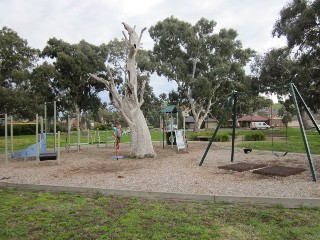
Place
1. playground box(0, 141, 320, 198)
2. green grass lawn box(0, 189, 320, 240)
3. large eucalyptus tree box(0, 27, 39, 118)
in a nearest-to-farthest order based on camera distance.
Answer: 1. green grass lawn box(0, 189, 320, 240)
2. playground box(0, 141, 320, 198)
3. large eucalyptus tree box(0, 27, 39, 118)

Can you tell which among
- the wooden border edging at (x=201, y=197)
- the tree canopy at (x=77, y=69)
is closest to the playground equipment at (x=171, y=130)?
the wooden border edging at (x=201, y=197)

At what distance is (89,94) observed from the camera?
1407 inches

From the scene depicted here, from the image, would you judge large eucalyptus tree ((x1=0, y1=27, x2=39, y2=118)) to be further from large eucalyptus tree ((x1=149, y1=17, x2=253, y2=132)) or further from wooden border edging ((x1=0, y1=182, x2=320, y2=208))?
wooden border edging ((x1=0, y1=182, x2=320, y2=208))

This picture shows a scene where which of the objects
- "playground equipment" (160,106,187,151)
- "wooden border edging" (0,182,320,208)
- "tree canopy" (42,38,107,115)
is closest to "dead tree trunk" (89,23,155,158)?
"playground equipment" (160,106,187,151)

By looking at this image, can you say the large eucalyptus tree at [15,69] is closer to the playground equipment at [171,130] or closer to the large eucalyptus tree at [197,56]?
the large eucalyptus tree at [197,56]

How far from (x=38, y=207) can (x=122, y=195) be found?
168 cm

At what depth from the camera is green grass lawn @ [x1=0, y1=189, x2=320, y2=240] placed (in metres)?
4.16

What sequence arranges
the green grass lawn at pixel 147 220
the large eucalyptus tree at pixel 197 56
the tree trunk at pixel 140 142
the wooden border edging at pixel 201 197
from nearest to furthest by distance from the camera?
1. the green grass lawn at pixel 147 220
2. the wooden border edging at pixel 201 197
3. the tree trunk at pixel 140 142
4. the large eucalyptus tree at pixel 197 56

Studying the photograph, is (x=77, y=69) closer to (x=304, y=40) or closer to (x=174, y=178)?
(x=304, y=40)

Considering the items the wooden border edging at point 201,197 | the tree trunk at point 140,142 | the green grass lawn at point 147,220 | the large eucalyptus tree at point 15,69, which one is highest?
the large eucalyptus tree at point 15,69

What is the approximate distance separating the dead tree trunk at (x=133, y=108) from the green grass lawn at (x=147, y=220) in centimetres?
689

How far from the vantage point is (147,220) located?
15.5ft

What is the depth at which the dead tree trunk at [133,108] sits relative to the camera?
13.0m

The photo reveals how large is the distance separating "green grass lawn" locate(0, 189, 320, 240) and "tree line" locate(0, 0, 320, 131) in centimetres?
2082
